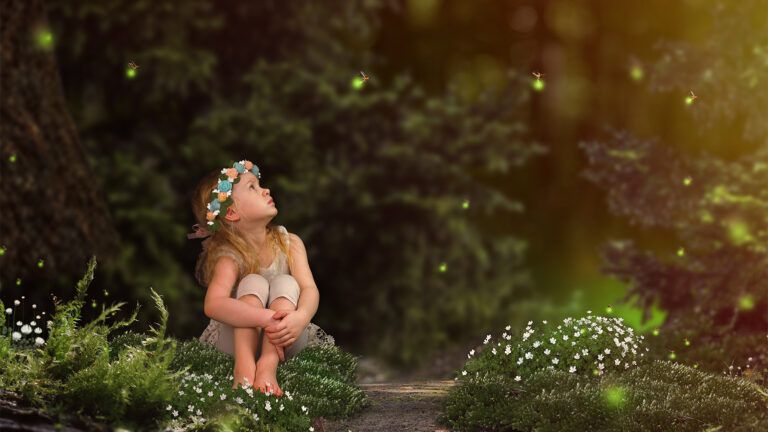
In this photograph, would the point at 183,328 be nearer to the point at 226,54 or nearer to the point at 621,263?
the point at 226,54

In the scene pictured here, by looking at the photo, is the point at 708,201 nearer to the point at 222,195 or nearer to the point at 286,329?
the point at 286,329

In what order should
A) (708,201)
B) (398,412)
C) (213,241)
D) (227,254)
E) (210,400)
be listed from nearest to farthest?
(210,400), (227,254), (213,241), (398,412), (708,201)

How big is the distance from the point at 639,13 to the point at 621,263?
4.12 m

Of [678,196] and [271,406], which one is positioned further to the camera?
[678,196]

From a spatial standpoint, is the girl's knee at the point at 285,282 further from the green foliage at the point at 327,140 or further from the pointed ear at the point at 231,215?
the green foliage at the point at 327,140

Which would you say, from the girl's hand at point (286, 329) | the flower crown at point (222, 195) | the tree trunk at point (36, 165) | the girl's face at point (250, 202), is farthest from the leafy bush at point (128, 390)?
the tree trunk at point (36, 165)

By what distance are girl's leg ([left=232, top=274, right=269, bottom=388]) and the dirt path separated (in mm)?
535

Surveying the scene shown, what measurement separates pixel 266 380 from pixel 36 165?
138 inches

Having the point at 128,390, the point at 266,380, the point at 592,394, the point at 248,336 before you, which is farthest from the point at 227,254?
the point at 592,394

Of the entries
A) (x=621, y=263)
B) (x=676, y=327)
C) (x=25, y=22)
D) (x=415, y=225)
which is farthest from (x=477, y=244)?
(x=25, y=22)

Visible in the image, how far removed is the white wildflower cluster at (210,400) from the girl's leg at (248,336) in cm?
6

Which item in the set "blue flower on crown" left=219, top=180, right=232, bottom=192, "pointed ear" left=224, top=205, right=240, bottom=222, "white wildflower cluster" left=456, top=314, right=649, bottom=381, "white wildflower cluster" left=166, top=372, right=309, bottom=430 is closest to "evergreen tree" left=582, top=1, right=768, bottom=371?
"white wildflower cluster" left=456, top=314, right=649, bottom=381

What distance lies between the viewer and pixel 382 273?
11234mm

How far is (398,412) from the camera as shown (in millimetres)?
5957
